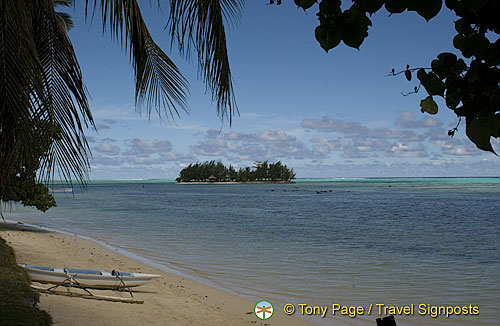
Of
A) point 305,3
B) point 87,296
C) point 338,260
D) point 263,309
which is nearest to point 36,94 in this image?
point 305,3

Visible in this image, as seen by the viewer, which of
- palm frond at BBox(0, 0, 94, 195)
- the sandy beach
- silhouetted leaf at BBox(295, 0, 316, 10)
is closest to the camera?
silhouetted leaf at BBox(295, 0, 316, 10)

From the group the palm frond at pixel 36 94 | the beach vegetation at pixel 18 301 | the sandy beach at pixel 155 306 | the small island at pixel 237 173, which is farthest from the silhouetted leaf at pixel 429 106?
the small island at pixel 237 173

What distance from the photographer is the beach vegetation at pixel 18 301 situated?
5406 mm

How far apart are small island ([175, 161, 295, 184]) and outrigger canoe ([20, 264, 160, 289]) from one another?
164 meters

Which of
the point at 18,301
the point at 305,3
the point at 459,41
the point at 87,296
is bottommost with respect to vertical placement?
the point at 87,296

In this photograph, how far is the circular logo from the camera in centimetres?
878

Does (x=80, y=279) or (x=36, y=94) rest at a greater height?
(x=36, y=94)

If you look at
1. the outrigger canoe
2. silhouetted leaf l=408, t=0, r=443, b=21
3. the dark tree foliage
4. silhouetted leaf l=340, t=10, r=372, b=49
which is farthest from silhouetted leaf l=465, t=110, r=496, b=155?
the outrigger canoe

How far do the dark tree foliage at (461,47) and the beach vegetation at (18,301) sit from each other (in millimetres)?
5389

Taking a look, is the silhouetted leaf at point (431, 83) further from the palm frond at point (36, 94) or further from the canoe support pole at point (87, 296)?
the canoe support pole at point (87, 296)

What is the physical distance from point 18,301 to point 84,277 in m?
2.42

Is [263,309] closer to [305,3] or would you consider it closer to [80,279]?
[80,279]

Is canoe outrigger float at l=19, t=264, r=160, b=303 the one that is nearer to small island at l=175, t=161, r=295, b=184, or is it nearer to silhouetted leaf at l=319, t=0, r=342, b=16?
silhouetted leaf at l=319, t=0, r=342, b=16

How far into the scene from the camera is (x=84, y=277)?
8547mm
